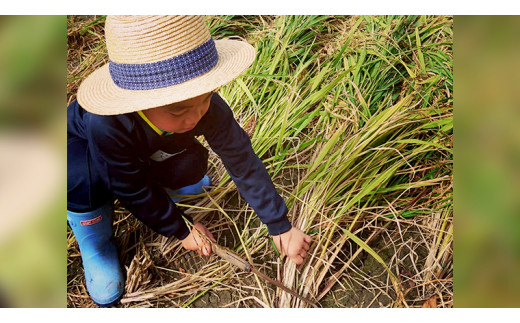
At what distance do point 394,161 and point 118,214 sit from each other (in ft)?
2.56

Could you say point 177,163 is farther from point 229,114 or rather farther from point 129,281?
point 129,281

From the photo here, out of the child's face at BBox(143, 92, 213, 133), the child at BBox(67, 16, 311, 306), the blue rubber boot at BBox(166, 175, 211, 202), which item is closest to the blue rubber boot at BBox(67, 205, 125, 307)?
the child at BBox(67, 16, 311, 306)

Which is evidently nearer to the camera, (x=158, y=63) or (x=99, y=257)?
(x=158, y=63)

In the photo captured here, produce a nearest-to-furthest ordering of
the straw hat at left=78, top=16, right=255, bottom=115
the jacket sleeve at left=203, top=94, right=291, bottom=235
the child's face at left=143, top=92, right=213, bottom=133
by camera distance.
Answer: the straw hat at left=78, top=16, right=255, bottom=115, the child's face at left=143, top=92, right=213, bottom=133, the jacket sleeve at left=203, top=94, right=291, bottom=235

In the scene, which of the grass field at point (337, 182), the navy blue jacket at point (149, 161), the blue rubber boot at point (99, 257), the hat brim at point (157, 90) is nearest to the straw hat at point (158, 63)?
the hat brim at point (157, 90)

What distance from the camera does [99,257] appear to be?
1.38 metres

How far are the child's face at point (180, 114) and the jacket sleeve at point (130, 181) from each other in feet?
0.27

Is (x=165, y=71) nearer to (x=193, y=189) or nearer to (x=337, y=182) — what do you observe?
(x=193, y=189)

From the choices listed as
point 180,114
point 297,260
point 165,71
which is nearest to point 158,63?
point 165,71

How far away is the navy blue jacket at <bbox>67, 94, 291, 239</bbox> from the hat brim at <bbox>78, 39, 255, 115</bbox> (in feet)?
0.18

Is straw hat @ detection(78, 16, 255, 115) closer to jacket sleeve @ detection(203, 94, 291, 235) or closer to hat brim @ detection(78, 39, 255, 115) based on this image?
hat brim @ detection(78, 39, 255, 115)

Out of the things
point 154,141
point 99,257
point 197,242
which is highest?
point 154,141

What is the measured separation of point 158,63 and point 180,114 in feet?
0.54

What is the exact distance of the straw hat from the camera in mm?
1104
